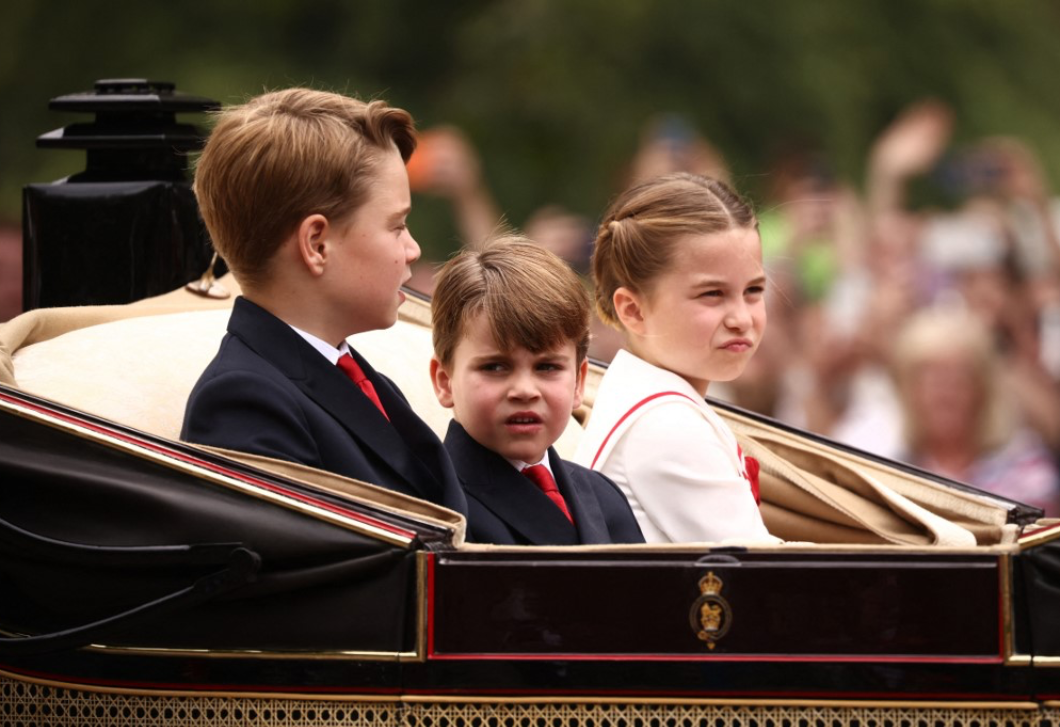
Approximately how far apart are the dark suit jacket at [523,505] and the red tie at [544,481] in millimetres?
13

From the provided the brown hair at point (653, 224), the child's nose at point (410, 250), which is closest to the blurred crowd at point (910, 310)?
the brown hair at point (653, 224)

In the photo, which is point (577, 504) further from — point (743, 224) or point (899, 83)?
point (899, 83)

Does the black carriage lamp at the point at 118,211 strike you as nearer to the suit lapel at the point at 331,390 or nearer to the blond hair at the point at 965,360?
the suit lapel at the point at 331,390

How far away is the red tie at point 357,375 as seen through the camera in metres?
2.57

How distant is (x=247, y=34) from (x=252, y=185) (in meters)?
7.83

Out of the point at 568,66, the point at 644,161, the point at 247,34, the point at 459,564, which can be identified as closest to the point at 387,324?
the point at 459,564

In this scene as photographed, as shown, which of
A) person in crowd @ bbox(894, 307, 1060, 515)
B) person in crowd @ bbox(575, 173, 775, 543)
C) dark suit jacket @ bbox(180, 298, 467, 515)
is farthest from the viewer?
person in crowd @ bbox(894, 307, 1060, 515)

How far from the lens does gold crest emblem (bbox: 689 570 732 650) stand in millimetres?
2096

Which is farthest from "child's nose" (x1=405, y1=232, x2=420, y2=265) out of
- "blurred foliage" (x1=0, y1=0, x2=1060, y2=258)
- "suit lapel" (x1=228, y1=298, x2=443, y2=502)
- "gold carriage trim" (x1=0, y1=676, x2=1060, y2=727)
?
"blurred foliage" (x1=0, y1=0, x2=1060, y2=258)

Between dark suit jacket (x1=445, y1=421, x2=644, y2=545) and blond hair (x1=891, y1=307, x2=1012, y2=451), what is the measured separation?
4038mm

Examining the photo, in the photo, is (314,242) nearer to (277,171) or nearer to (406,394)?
(277,171)

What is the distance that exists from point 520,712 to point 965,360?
4612mm

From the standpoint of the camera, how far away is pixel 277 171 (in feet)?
8.13

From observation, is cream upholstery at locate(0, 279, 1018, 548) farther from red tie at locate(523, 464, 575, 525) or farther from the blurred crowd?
the blurred crowd
